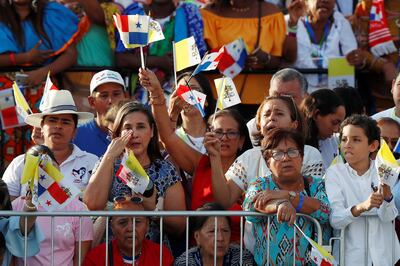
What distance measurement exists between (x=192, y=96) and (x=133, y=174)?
1.03m

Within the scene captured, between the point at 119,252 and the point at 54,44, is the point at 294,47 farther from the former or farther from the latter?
the point at 119,252

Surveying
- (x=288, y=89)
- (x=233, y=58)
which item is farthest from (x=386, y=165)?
(x=233, y=58)

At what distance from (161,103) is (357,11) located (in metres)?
3.91

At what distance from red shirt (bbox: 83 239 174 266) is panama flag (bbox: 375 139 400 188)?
1.59m

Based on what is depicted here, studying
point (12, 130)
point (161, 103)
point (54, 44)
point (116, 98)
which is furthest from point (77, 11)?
point (161, 103)

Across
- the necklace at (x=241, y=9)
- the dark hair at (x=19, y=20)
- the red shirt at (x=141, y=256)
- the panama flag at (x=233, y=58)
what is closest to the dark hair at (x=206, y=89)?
→ the panama flag at (x=233, y=58)

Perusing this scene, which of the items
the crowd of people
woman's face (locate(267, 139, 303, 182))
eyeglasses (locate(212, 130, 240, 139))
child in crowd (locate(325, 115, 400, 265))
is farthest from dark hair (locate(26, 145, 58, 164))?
child in crowd (locate(325, 115, 400, 265))

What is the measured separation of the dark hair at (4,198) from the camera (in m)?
8.97

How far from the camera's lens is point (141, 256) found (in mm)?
9125

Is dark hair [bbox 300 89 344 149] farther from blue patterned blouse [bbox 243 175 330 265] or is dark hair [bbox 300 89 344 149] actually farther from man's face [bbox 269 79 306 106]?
blue patterned blouse [bbox 243 175 330 265]

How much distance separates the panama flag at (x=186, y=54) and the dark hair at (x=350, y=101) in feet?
5.47

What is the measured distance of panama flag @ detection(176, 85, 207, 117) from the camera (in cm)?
968

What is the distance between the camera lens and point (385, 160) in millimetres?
8438

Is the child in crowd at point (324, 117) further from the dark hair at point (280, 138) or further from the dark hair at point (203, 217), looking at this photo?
the dark hair at point (203, 217)
